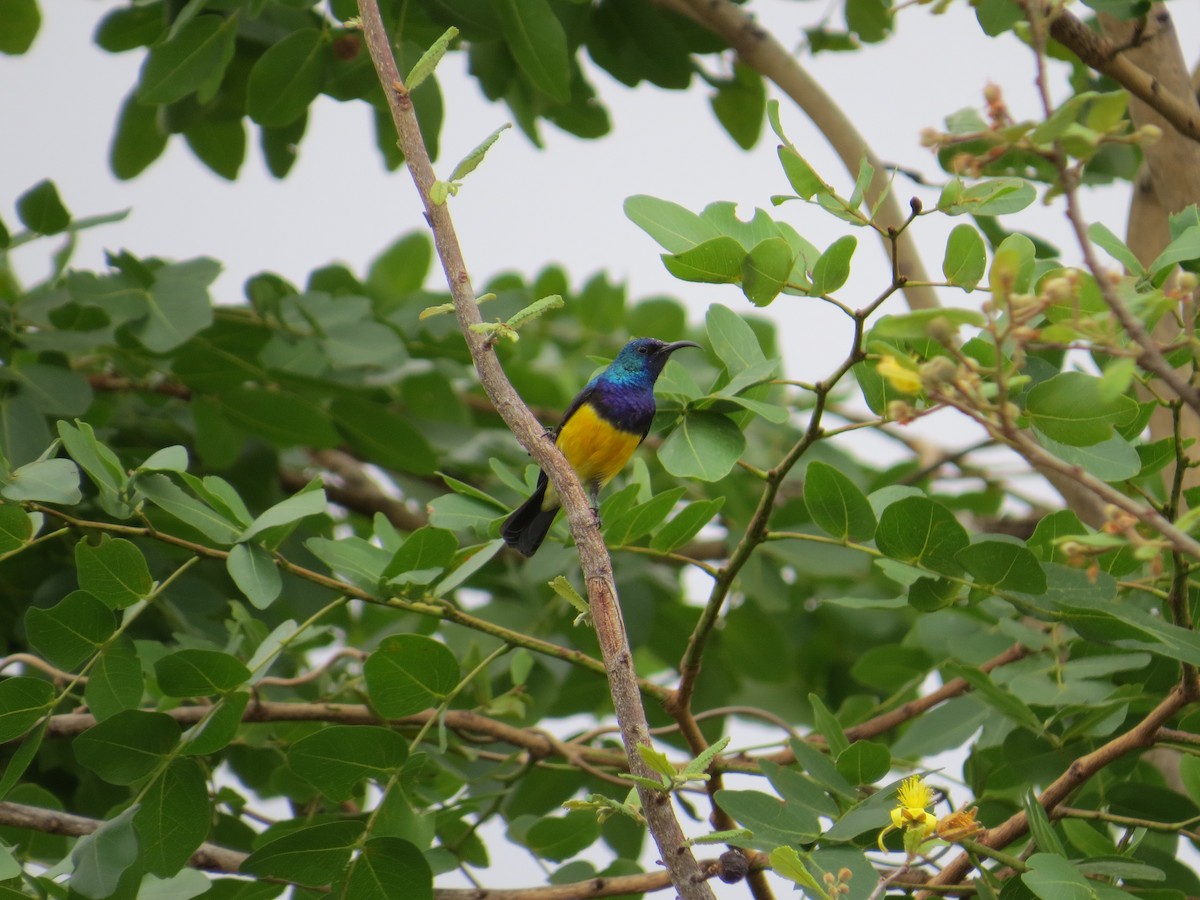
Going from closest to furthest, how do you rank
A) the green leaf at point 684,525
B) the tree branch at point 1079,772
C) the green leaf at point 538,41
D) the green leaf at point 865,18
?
1. the tree branch at point 1079,772
2. the green leaf at point 684,525
3. the green leaf at point 538,41
4. the green leaf at point 865,18

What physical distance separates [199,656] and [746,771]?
31.5 inches

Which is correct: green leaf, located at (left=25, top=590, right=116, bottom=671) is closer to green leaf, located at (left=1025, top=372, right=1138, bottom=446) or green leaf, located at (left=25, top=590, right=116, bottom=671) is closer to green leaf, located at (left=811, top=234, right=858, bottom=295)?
green leaf, located at (left=811, top=234, right=858, bottom=295)

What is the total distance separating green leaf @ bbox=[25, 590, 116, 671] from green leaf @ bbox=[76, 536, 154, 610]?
0.02 m

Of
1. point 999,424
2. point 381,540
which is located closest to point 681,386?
point 381,540

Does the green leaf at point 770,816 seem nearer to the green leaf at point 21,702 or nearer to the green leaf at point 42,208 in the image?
the green leaf at point 21,702

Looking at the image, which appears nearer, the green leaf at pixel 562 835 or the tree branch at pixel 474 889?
the tree branch at pixel 474 889

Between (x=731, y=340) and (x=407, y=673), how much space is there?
672 millimetres

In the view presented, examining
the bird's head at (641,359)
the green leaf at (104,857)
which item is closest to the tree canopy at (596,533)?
the green leaf at (104,857)

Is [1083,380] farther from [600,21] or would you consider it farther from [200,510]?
[600,21]

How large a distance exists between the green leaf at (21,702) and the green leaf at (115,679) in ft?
0.19

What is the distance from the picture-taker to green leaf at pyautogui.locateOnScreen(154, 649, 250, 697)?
5.79 ft

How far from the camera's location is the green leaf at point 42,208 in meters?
2.58

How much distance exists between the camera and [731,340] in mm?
1911

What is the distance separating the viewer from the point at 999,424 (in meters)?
1.05
